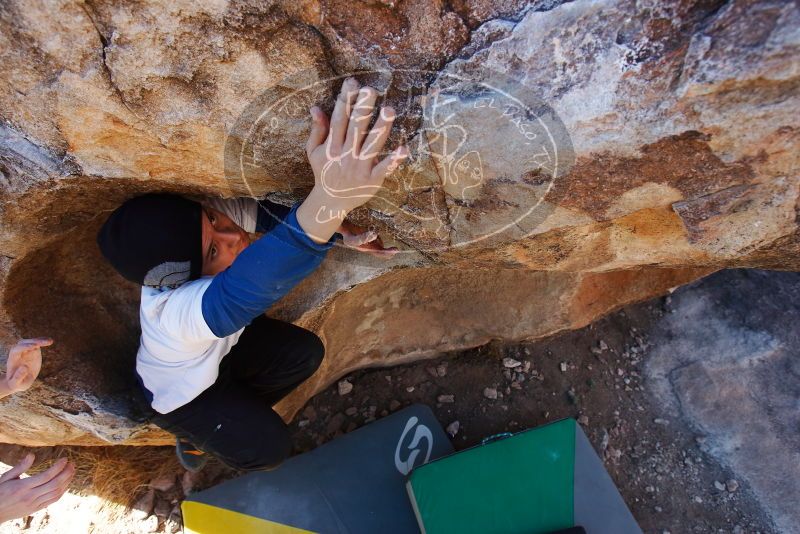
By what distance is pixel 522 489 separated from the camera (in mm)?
1575

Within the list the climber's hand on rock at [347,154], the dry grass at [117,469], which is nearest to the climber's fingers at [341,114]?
the climber's hand on rock at [347,154]

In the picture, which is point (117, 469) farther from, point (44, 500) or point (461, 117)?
point (461, 117)

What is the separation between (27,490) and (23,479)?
3cm

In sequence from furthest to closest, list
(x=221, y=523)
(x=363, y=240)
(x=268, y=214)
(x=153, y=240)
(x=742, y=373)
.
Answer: (x=742, y=373) < (x=221, y=523) < (x=268, y=214) < (x=363, y=240) < (x=153, y=240)

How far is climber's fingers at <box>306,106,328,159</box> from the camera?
95cm

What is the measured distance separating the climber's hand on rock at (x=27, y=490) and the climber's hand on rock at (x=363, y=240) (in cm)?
84

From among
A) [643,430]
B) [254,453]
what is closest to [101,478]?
[254,453]

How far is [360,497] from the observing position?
5.67 feet

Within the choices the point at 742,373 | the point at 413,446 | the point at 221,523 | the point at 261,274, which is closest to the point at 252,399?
the point at 221,523

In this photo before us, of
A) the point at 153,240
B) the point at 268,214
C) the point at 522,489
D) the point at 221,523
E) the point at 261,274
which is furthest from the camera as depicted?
the point at 221,523

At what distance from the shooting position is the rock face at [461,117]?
0.81 metres

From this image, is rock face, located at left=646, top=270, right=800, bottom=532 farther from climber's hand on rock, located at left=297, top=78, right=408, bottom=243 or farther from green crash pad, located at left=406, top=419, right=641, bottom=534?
climber's hand on rock, located at left=297, top=78, right=408, bottom=243

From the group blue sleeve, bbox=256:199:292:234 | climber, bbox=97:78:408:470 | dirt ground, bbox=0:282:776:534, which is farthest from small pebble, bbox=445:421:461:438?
blue sleeve, bbox=256:199:292:234
